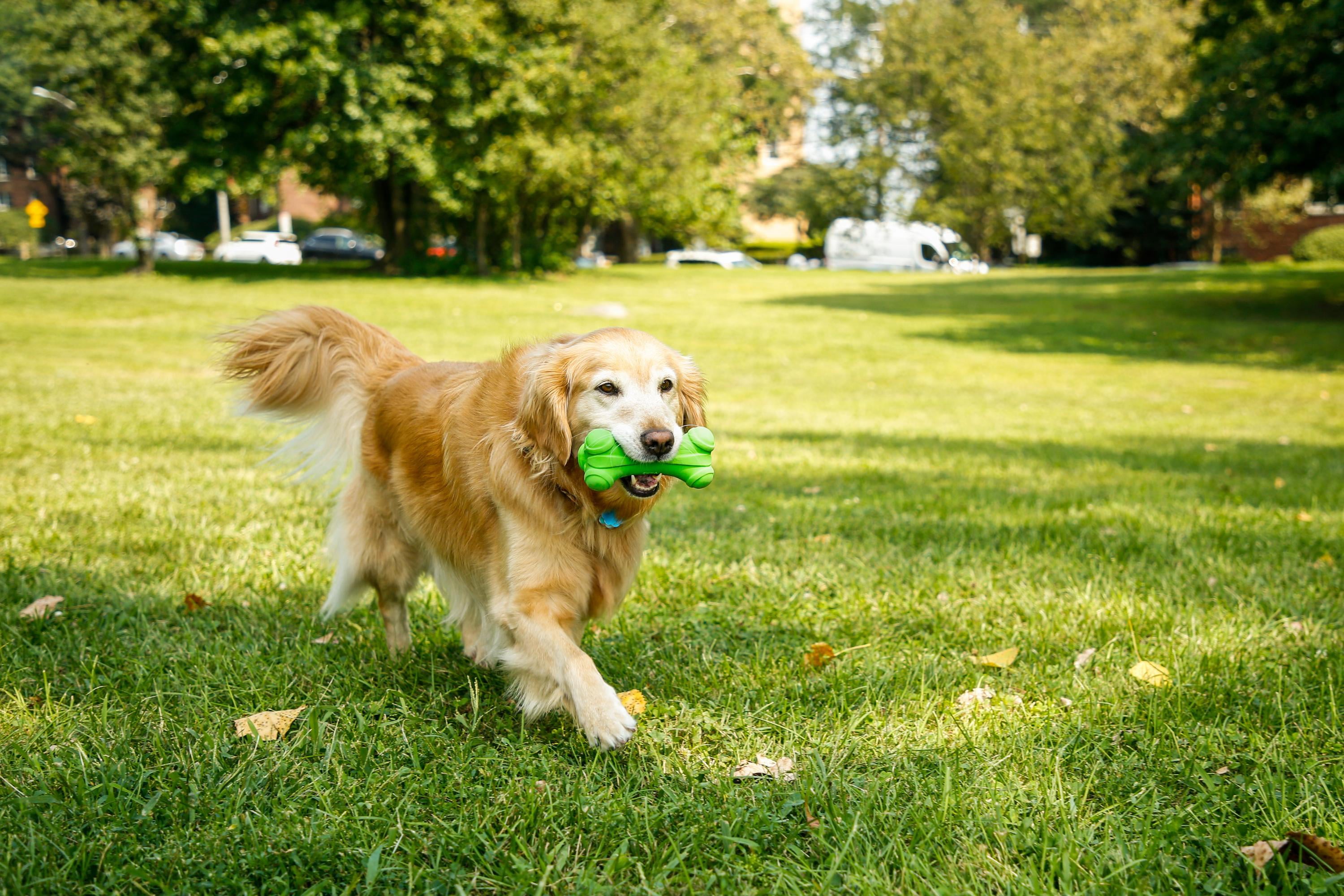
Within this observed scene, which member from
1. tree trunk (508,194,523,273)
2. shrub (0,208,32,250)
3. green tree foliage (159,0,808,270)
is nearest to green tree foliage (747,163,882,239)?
green tree foliage (159,0,808,270)

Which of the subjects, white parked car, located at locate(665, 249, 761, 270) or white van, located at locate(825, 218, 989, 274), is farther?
white parked car, located at locate(665, 249, 761, 270)

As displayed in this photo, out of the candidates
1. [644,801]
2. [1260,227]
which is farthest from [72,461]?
[1260,227]

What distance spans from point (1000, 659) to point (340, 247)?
47749 mm

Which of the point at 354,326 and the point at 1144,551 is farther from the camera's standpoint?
the point at 1144,551

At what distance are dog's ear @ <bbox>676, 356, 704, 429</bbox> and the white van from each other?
45.9 meters

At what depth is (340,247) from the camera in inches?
1857

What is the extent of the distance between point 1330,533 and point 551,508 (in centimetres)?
456

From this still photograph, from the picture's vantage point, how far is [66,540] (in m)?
4.80

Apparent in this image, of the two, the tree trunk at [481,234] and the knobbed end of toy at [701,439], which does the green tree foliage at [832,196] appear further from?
the knobbed end of toy at [701,439]

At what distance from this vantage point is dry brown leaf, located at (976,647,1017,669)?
355cm

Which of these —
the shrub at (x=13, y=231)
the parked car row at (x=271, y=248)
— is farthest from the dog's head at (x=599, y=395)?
the shrub at (x=13, y=231)

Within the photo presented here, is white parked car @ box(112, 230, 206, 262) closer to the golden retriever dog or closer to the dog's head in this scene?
the golden retriever dog

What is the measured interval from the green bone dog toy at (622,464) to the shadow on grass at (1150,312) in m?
16.9

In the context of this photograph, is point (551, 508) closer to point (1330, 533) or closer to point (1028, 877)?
point (1028, 877)
